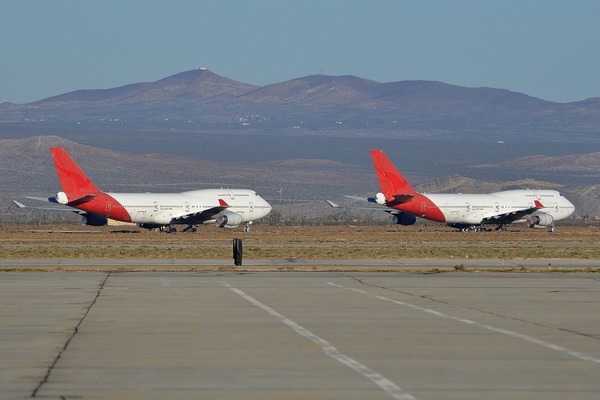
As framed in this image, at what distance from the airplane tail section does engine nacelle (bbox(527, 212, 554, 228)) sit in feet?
120

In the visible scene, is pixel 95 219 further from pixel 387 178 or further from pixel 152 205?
pixel 387 178

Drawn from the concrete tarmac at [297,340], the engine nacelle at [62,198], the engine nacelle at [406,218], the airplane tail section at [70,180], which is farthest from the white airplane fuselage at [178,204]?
the concrete tarmac at [297,340]

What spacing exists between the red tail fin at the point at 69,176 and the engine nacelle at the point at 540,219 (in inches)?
1455

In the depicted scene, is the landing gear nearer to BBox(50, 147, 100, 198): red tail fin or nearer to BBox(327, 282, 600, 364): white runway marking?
BBox(50, 147, 100, 198): red tail fin

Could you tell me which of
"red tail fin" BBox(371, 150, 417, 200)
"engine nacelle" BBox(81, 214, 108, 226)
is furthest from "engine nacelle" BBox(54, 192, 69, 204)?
"red tail fin" BBox(371, 150, 417, 200)

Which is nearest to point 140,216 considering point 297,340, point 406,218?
point 406,218

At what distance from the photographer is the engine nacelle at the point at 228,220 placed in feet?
305

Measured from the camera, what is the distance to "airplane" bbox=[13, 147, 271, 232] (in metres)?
86.5

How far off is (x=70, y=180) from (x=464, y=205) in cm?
3171

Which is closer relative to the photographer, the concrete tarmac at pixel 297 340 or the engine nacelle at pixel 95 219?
the concrete tarmac at pixel 297 340

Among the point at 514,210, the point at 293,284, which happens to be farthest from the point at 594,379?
the point at 514,210

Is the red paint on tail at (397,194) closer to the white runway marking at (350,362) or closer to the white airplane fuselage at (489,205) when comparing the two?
the white airplane fuselage at (489,205)

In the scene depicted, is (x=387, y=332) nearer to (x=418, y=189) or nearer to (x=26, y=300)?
(x=26, y=300)

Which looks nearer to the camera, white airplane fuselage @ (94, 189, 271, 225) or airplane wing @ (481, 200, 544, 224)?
white airplane fuselage @ (94, 189, 271, 225)
